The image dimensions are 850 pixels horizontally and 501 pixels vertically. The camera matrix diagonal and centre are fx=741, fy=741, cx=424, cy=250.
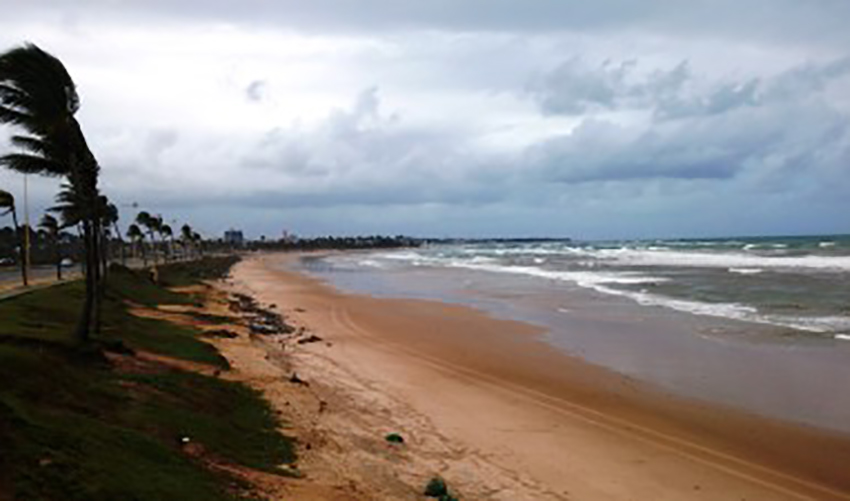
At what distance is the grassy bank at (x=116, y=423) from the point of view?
6.32 meters

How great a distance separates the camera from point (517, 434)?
11945 mm

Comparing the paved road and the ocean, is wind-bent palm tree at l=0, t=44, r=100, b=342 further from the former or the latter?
the paved road

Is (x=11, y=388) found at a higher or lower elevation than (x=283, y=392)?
higher

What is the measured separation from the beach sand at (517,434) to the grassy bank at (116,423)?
79 cm

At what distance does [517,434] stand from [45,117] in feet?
31.6

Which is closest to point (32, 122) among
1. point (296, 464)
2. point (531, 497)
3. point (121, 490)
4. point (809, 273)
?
point (296, 464)

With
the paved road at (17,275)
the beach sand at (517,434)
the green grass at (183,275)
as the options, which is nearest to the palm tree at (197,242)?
the green grass at (183,275)

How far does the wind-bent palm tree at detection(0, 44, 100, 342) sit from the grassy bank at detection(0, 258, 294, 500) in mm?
1780

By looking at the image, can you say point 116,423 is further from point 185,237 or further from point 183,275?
point 185,237

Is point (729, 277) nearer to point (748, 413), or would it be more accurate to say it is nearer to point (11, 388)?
point (748, 413)

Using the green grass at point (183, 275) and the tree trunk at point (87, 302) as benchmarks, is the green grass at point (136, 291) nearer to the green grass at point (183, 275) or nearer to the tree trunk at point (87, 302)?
the green grass at point (183, 275)

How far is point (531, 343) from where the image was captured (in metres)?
21.7

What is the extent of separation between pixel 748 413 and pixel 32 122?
13.4 meters

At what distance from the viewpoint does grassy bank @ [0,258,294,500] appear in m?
6.32
